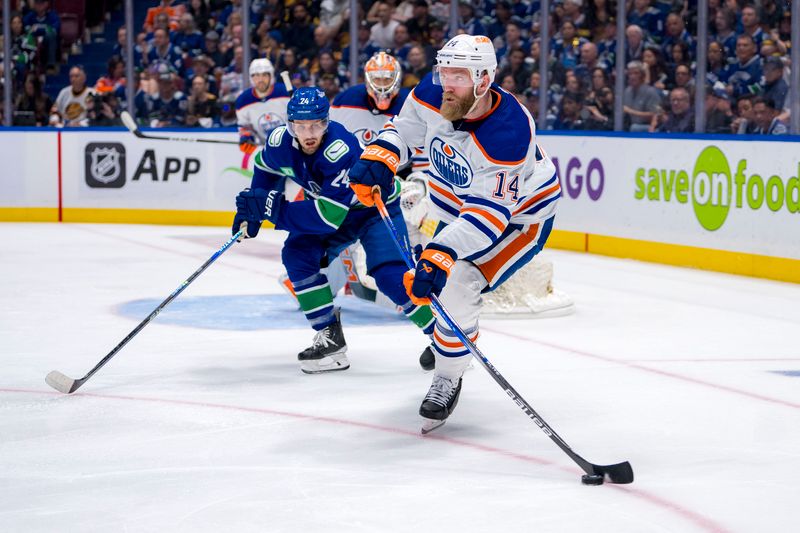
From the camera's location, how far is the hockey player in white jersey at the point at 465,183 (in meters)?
3.38

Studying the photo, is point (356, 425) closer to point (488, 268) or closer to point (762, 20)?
point (488, 268)

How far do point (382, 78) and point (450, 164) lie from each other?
7.74 feet

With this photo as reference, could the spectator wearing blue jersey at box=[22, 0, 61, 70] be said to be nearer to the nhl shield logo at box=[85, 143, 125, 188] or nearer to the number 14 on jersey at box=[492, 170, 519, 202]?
the nhl shield logo at box=[85, 143, 125, 188]

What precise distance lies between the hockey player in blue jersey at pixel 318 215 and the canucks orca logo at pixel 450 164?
2.09ft

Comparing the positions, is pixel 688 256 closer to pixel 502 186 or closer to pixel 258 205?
pixel 258 205

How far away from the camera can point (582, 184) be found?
28.3 ft

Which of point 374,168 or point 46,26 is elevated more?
point 46,26

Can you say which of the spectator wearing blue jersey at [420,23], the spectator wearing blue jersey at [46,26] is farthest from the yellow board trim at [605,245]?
the spectator wearing blue jersey at [420,23]

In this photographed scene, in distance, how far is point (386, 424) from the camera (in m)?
3.66

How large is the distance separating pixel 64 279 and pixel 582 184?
362 cm

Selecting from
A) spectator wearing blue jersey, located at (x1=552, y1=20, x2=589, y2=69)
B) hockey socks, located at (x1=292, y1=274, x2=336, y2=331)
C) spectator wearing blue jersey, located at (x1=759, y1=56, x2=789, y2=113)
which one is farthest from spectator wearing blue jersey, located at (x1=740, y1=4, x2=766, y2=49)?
hockey socks, located at (x1=292, y1=274, x2=336, y2=331)

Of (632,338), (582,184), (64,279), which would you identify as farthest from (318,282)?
(582,184)

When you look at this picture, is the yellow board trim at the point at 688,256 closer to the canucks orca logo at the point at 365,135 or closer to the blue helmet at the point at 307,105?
the canucks orca logo at the point at 365,135

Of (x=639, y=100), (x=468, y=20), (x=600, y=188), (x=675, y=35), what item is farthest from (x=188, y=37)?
(x=675, y=35)
